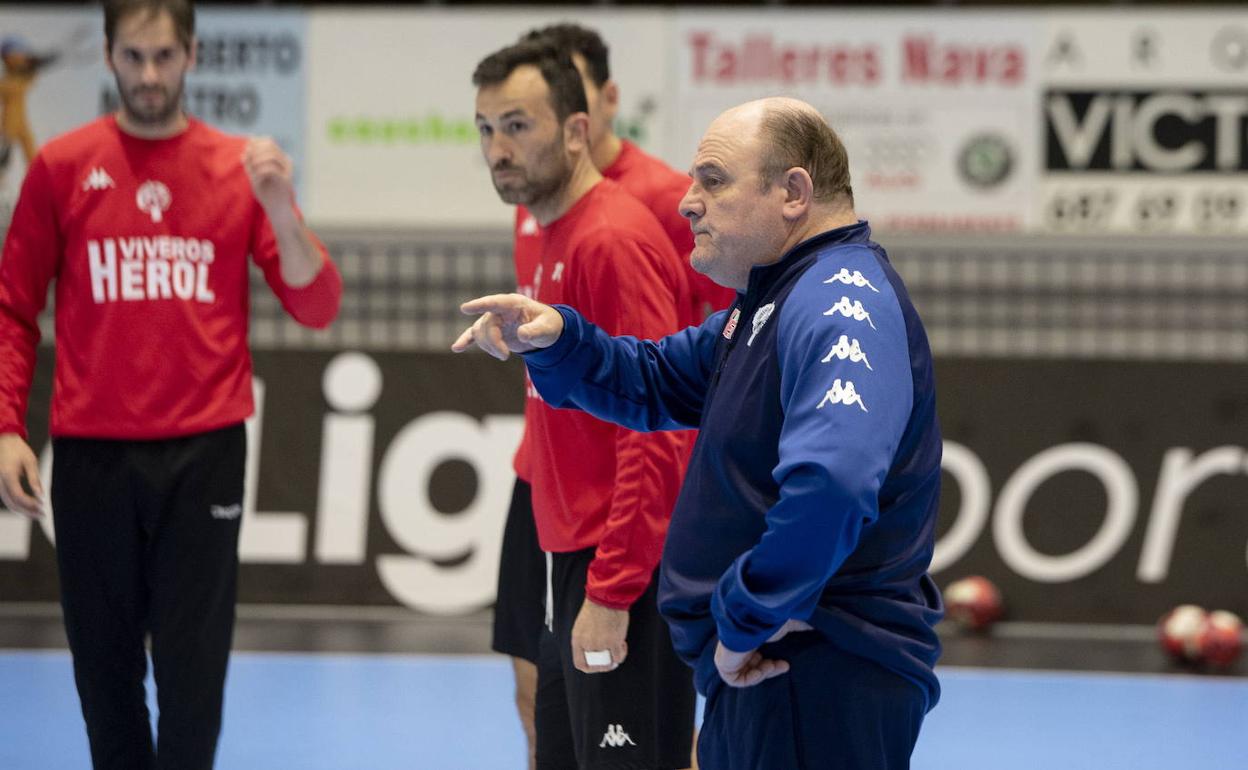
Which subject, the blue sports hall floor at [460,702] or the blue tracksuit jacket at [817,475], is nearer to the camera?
the blue tracksuit jacket at [817,475]

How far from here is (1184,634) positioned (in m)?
8.48

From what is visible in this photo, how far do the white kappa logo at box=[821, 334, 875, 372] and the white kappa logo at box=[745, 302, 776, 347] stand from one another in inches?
10.8

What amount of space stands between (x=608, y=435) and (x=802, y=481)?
4.81 ft

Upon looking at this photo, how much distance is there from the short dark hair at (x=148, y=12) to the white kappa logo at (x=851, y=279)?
8.09ft

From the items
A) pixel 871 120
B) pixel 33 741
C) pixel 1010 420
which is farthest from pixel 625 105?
pixel 33 741

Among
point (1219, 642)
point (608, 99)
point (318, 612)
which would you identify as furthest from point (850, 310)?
point (318, 612)

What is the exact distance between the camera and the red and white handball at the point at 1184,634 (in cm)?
845

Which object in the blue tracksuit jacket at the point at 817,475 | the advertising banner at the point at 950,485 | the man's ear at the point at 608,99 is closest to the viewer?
the blue tracksuit jacket at the point at 817,475

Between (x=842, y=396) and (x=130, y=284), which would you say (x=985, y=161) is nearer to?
(x=130, y=284)

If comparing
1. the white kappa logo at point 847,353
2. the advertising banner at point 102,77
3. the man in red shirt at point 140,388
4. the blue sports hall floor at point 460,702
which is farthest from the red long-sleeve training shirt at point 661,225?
the advertising banner at point 102,77

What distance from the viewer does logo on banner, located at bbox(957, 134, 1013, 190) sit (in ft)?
33.7

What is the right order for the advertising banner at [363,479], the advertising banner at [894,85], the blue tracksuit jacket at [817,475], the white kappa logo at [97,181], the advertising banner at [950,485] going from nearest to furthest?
the blue tracksuit jacket at [817,475] → the white kappa logo at [97,181] → the advertising banner at [950,485] → the advertising banner at [363,479] → the advertising banner at [894,85]

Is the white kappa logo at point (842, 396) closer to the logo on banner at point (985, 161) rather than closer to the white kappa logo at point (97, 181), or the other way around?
the white kappa logo at point (97, 181)

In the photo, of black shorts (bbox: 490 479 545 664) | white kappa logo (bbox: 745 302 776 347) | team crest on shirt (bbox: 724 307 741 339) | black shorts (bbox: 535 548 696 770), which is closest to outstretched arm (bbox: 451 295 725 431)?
team crest on shirt (bbox: 724 307 741 339)
